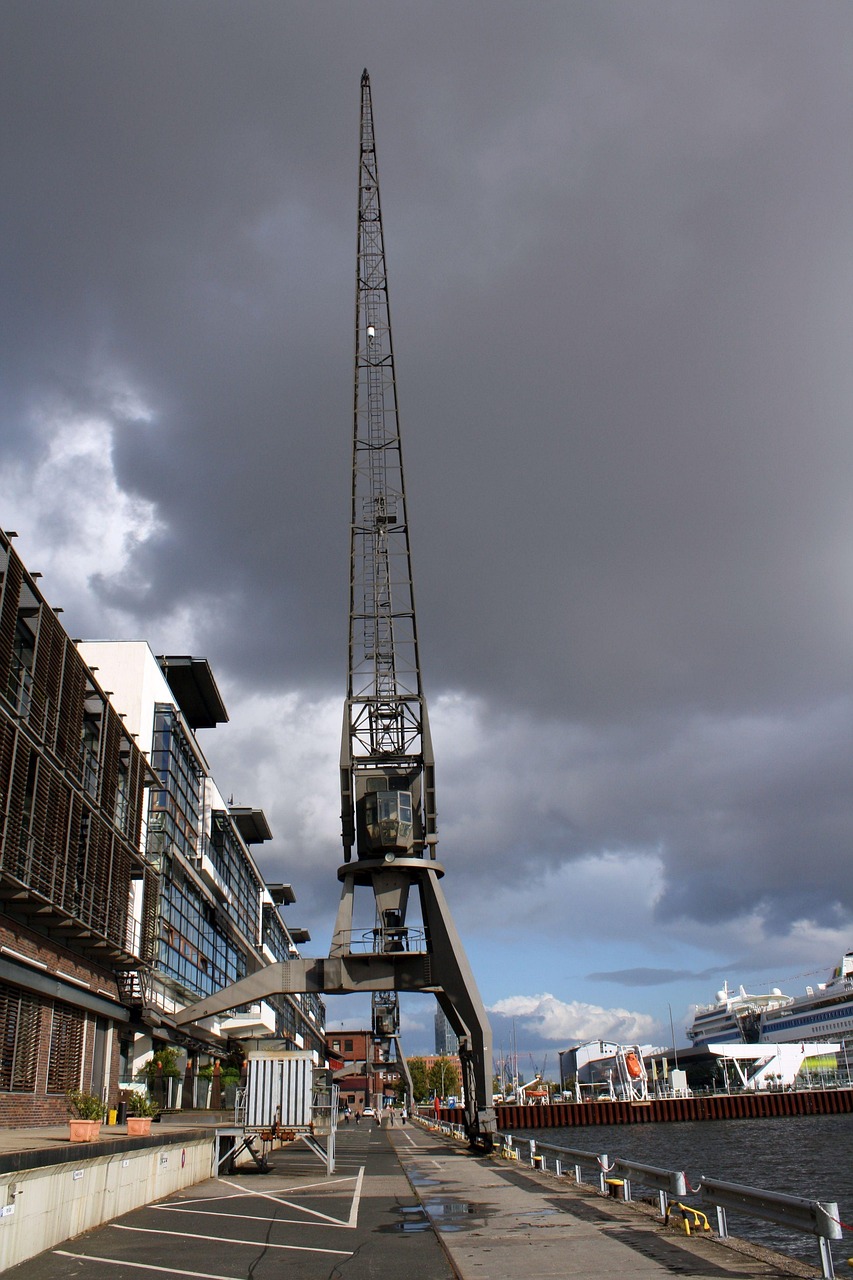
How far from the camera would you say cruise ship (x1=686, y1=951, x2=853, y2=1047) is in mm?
159500

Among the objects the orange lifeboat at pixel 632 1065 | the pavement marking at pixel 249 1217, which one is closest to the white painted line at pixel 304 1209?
the pavement marking at pixel 249 1217

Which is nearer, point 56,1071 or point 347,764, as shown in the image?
point 56,1071

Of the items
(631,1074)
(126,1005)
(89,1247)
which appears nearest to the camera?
(89,1247)

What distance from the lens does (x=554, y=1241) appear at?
47.5 ft

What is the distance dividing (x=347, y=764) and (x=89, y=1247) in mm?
34738

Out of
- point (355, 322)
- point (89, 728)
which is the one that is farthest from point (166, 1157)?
point (355, 322)

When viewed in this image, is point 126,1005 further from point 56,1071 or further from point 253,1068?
point 253,1068

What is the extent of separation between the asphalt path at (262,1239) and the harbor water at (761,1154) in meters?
5.48

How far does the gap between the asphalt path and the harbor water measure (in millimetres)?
5483

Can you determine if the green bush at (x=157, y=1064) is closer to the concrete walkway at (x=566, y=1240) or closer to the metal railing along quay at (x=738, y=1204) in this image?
the concrete walkway at (x=566, y=1240)

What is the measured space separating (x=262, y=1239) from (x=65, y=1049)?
18.8m

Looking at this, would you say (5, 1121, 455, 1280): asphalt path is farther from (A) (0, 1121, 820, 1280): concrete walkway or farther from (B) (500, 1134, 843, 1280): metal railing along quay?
(B) (500, 1134, 843, 1280): metal railing along quay

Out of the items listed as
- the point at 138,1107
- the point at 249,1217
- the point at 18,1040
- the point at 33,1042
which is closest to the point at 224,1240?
the point at 249,1217

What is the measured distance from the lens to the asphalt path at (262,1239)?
12.4m
